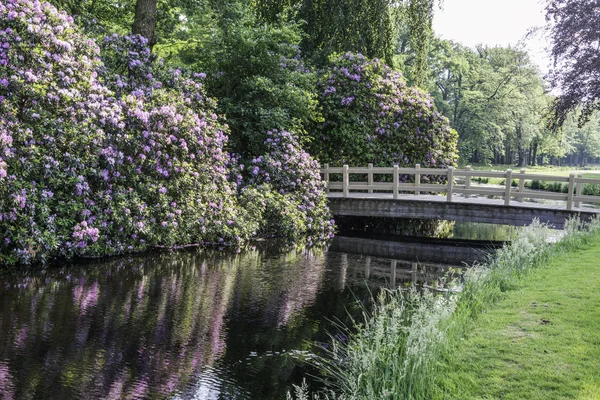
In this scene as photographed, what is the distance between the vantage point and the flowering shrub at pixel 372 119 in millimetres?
22359

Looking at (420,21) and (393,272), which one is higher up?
(420,21)

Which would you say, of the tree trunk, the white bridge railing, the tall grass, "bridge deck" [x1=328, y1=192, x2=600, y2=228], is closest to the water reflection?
the tall grass

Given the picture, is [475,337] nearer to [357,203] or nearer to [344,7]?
[357,203]

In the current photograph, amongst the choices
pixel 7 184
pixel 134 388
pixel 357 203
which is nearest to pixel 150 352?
pixel 134 388

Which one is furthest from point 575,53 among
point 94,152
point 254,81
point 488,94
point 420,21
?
point 488,94

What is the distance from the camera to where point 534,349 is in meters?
6.05

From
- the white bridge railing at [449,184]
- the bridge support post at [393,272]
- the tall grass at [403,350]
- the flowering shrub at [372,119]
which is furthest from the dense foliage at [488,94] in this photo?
the tall grass at [403,350]

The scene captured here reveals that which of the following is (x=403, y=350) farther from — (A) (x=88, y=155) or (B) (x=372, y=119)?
(B) (x=372, y=119)

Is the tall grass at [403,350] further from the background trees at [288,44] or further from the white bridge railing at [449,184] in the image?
the background trees at [288,44]

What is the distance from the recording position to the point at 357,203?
20750 millimetres

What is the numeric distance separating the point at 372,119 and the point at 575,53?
11223 millimetres

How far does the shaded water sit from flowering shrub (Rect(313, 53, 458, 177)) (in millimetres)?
9971

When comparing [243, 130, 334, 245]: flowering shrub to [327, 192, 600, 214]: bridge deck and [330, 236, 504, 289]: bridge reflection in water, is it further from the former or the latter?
[327, 192, 600, 214]: bridge deck

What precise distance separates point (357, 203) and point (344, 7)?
6908 millimetres
